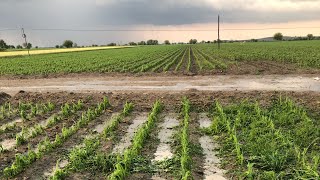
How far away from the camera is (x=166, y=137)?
29.3 ft

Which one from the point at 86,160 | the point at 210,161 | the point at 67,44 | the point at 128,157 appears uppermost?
the point at 67,44

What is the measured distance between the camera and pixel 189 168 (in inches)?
260

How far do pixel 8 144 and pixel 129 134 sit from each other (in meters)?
2.90

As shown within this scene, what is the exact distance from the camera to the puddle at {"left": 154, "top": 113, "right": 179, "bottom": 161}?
25.0 feet

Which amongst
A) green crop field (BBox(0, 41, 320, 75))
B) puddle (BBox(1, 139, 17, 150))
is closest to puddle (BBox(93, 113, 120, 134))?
puddle (BBox(1, 139, 17, 150))

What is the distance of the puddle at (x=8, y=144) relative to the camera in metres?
8.49

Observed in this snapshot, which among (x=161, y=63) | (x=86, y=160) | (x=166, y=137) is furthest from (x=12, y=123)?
(x=161, y=63)

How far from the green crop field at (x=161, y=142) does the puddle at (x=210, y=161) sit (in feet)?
0.07

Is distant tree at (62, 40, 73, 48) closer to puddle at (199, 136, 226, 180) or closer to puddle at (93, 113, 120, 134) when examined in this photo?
puddle at (93, 113, 120, 134)

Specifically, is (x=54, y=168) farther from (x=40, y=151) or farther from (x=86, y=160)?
(x=40, y=151)

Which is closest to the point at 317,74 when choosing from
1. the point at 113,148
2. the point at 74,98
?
the point at 74,98

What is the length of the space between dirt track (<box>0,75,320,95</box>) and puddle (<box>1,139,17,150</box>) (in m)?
7.51

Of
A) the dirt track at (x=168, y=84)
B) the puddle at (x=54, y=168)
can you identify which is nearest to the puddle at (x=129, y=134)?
the puddle at (x=54, y=168)

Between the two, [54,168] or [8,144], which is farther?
[8,144]
